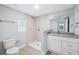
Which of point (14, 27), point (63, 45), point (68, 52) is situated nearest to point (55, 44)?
point (63, 45)

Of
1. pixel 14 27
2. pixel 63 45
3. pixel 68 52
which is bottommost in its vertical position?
pixel 68 52

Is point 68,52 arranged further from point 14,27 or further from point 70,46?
point 14,27

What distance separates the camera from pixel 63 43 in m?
1.00

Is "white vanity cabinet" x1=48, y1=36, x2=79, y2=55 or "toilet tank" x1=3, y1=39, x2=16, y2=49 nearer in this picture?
"white vanity cabinet" x1=48, y1=36, x2=79, y2=55

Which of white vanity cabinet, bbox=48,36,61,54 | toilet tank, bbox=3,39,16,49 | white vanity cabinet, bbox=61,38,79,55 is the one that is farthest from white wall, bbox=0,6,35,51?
white vanity cabinet, bbox=61,38,79,55

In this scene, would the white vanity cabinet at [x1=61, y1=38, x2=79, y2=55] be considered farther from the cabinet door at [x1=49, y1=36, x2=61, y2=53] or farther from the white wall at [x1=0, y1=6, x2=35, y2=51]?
the white wall at [x1=0, y1=6, x2=35, y2=51]

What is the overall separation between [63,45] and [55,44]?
0.14m

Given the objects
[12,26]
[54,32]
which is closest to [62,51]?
[54,32]

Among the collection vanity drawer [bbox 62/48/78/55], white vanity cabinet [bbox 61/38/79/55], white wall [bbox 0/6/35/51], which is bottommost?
vanity drawer [bbox 62/48/78/55]

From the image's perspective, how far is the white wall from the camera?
1073 mm

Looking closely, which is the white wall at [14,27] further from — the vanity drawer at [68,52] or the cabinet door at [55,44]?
the vanity drawer at [68,52]

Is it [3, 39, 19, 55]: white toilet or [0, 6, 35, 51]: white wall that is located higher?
[0, 6, 35, 51]: white wall

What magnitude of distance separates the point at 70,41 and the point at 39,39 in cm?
58
